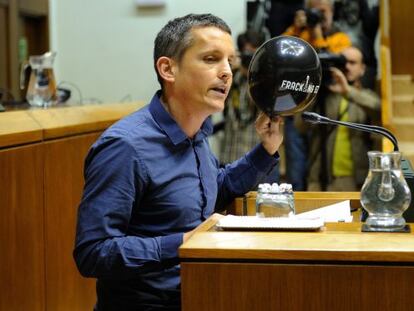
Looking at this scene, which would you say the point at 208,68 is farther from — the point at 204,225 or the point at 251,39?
the point at 251,39

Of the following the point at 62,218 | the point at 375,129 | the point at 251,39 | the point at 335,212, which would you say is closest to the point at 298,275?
the point at 375,129

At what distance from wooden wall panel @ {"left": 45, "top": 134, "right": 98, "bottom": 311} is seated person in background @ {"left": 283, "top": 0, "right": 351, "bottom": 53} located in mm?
2458

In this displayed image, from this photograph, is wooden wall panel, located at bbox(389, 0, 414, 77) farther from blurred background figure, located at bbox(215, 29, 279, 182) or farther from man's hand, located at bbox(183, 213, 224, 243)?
man's hand, located at bbox(183, 213, 224, 243)

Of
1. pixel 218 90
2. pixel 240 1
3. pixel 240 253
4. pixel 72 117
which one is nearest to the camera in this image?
pixel 240 253

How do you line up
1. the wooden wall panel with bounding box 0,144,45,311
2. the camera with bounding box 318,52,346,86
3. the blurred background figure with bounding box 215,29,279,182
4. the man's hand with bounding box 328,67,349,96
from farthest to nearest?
the blurred background figure with bounding box 215,29,279,182, the man's hand with bounding box 328,67,349,96, the camera with bounding box 318,52,346,86, the wooden wall panel with bounding box 0,144,45,311

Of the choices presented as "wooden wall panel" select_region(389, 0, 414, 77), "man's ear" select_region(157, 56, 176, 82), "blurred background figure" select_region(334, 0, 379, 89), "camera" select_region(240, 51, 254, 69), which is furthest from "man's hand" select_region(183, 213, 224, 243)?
"wooden wall panel" select_region(389, 0, 414, 77)

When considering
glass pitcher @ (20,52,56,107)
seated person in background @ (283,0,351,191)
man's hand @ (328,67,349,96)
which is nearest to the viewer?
glass pitcher @ (20,52,56,107)

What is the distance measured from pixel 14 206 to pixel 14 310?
322 millimetres

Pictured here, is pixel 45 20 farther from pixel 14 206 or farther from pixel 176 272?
pixel 176 272

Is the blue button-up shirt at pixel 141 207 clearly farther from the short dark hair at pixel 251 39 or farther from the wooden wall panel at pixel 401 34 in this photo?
the wooden wall panel at pixel 401 34

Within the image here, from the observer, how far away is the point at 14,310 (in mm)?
2502

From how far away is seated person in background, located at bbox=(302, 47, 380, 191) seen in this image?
5105 mm

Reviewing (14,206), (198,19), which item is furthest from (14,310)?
(198,19)

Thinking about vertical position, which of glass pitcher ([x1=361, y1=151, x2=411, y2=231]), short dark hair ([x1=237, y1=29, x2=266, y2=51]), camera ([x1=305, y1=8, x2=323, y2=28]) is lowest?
glass pitcher ([x1=361, y1=151, x2=411, y2=231])
